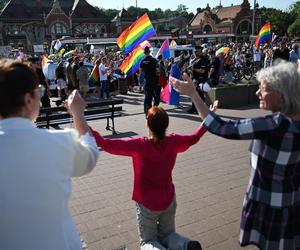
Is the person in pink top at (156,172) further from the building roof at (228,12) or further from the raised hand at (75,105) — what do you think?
the building roof at (228,12)

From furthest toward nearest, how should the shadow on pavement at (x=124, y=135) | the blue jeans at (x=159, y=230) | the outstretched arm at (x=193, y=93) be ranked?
the shadow on pavement at (x=124, y=135), the blue jeans at (x=159, y=230), the outstretched arm at (x=193, y=93)

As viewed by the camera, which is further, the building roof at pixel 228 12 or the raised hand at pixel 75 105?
the building roof at pixel 228 12

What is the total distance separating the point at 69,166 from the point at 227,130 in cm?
98

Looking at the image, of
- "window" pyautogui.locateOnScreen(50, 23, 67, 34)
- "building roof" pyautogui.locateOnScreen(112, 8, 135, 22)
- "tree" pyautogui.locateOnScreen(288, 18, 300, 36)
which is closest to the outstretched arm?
"tree" pyautogui.locateOnScreen(288, 18, 300, 36)

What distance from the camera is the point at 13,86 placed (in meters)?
1.51

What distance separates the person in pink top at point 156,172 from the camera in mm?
2842

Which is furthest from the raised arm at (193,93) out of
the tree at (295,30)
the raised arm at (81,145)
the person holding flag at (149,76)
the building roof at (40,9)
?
the building roof at (40,9)

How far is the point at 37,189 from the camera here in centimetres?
150

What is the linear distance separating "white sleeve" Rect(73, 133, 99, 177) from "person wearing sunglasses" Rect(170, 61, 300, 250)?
0.78m

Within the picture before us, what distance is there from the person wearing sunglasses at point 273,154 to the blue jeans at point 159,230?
32.0 inches

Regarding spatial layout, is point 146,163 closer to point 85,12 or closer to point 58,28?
point 58,28

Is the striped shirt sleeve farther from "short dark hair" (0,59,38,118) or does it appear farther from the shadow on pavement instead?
the shadow on pavement

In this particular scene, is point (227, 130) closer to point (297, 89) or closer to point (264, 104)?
point (264, 104)

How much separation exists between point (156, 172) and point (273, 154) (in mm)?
1087
